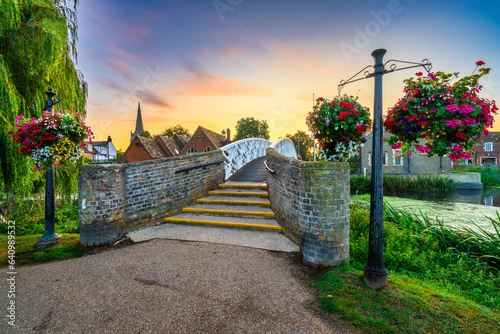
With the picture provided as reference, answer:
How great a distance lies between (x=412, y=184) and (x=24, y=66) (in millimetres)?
24803

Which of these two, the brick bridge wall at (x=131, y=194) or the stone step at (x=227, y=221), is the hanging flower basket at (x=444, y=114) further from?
the brick bridge wall at (x=131, y=194)

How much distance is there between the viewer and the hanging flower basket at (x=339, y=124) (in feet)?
8.86

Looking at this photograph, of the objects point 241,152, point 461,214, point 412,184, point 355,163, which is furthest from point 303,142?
point 461,214

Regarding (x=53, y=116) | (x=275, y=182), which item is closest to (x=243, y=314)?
(x=275, y=182)

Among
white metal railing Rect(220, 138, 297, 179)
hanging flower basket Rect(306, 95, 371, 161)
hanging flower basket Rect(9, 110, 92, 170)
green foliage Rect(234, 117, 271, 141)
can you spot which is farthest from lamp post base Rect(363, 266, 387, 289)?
green foliage Rect(234, 117, 271, 141)

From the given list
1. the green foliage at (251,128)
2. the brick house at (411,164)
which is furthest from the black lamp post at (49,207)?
the green foliage at (251,128)

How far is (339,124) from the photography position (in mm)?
2701

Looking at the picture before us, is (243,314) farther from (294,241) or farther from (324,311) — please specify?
(294,241)

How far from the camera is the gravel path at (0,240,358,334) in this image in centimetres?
205

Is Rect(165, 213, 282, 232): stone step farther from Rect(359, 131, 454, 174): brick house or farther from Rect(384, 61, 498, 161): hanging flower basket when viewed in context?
Rect(359, 131, 454, 174): brick house

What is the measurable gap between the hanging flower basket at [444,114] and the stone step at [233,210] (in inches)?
132

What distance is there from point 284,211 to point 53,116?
464cm

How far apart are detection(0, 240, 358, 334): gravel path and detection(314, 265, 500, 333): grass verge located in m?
0.25

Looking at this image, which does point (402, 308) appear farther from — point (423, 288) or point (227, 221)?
point (227, 221)
